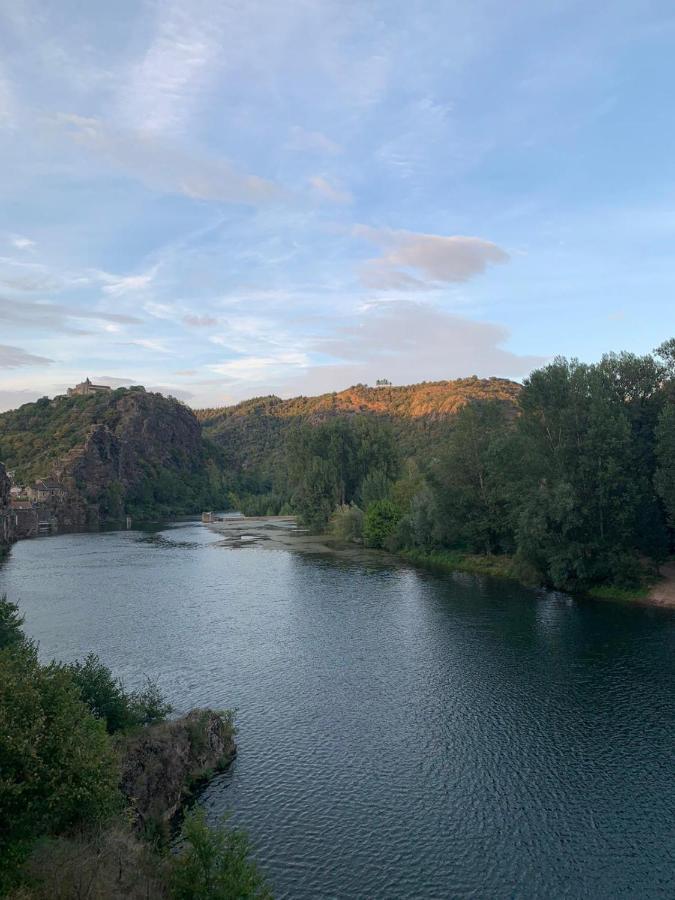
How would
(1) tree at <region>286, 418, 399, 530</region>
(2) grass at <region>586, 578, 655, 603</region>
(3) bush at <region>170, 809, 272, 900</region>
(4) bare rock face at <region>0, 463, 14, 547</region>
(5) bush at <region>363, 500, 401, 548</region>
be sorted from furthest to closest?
(1) tree at <region>286, 418, 399, 530</region>, (4) bare rock face at <region>0, 463, 14, 547</region>, (5) bush at <region>363, 500, 401, 548</region>, (2) grass at <region>586, 578, 655, 603</region>, (3) bush at <region>170, 809, 272, 900</region>

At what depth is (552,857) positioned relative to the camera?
57.2ft

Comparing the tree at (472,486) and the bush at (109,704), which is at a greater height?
the tree at (472,486)

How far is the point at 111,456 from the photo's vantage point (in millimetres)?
154000

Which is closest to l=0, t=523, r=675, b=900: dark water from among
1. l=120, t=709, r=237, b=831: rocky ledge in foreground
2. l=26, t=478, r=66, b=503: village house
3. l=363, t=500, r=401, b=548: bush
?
l=120, t=709, r=237, b=831: rocky ledge in foreground

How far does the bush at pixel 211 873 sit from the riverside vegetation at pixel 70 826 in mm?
21

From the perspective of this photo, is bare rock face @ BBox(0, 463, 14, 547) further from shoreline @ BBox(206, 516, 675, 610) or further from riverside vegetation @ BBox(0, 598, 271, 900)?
riverside vegetation @ BBox(0, 598, 271, 900)

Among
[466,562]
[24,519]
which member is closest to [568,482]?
[466,562]

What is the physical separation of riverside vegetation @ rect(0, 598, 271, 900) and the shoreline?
129 ft

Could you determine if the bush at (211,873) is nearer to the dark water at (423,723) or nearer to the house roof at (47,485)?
the dark water at (423,723)

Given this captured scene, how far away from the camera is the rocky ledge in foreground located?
1895 centimetres

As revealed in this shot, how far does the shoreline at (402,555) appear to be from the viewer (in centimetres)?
4719

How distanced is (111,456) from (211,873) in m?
150

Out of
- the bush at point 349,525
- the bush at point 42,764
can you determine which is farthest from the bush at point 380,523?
the bush at point 42,764

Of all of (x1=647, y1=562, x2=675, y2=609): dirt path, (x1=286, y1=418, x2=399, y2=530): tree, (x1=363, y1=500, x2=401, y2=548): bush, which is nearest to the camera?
(x1=647, y1=562, x2=675, y2=609): dirt path
